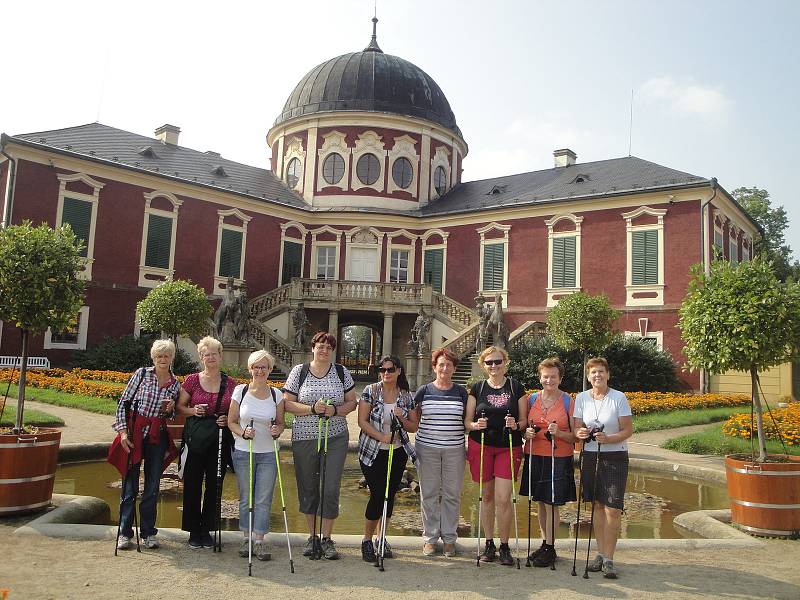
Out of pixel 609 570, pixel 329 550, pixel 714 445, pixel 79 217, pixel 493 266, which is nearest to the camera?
pixel 609 570

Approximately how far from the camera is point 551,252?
77.0ft

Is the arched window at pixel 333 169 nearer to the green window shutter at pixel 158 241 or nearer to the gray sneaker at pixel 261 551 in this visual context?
the green window shutter at pixel 158 241

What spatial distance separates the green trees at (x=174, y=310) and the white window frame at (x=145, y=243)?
15.8 feet

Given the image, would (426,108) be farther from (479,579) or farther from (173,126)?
(479,579)

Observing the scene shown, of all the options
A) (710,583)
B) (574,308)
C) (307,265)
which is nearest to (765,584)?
(710,583)

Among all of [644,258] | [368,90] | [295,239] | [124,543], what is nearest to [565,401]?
[124,543]

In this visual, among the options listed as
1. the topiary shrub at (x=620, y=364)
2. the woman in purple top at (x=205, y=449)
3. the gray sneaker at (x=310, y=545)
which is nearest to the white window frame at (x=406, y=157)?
the topiary shrub at (x=620, y=364)

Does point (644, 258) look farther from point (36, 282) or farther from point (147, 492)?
point (147, 492)

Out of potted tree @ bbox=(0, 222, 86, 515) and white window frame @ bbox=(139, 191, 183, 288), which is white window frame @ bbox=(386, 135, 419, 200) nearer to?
white window frame @ bbox=(139, 191, 183, 288)

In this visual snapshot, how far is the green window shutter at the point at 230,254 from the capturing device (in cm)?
2414

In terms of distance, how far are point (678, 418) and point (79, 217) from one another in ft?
63.0

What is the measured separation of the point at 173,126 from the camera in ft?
88.1

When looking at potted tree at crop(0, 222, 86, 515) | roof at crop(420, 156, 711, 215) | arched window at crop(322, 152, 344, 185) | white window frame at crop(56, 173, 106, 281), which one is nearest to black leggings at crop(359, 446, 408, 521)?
potted tree at crop(0, 222, 86, 515)

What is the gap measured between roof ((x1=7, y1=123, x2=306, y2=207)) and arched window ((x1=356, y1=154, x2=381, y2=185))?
2.90 metres
